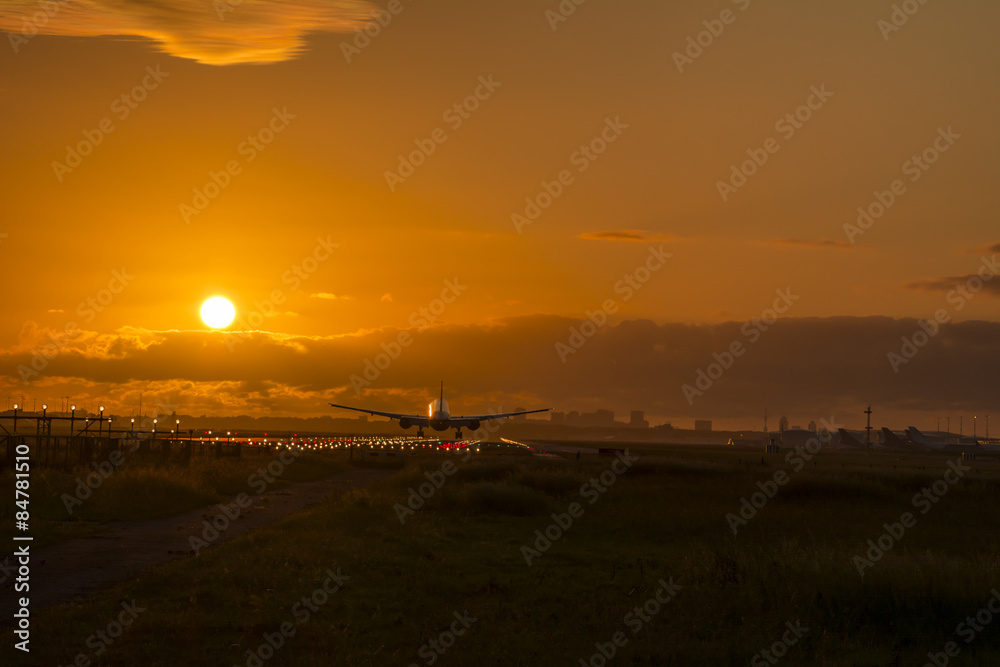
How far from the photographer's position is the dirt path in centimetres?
1711

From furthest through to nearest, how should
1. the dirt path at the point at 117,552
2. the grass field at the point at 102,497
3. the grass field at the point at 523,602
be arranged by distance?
the grass field at the point at 102,497 < the dirt path at the point at 117,552 < the grass field at the point at 523,602

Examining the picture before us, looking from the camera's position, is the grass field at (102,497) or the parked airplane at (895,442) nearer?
the grass field at (102,497)

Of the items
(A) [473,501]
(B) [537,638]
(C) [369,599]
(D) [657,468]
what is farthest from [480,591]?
(D) [657,468]

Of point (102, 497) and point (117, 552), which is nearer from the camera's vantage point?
point (117, 552)

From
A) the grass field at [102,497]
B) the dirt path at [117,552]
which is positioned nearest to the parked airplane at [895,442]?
the grass field at [102,497]

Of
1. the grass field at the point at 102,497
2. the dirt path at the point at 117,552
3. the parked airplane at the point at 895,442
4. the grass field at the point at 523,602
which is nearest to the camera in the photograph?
the grass field at the point at 523,602

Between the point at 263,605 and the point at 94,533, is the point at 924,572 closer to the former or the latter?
the point at 263,605

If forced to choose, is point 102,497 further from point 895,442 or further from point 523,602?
point 895,442

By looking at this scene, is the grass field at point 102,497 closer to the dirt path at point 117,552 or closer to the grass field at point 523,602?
the dirt path at point 117,552

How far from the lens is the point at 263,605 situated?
15852 mm

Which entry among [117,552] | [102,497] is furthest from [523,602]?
[102,497]

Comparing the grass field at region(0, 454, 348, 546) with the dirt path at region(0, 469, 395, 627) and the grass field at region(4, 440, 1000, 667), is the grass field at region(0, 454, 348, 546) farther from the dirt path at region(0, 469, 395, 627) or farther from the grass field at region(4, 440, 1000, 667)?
the grass field at region(4, 440, 1000, 667)

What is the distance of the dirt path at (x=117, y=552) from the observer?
1711cm

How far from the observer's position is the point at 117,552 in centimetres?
2281
